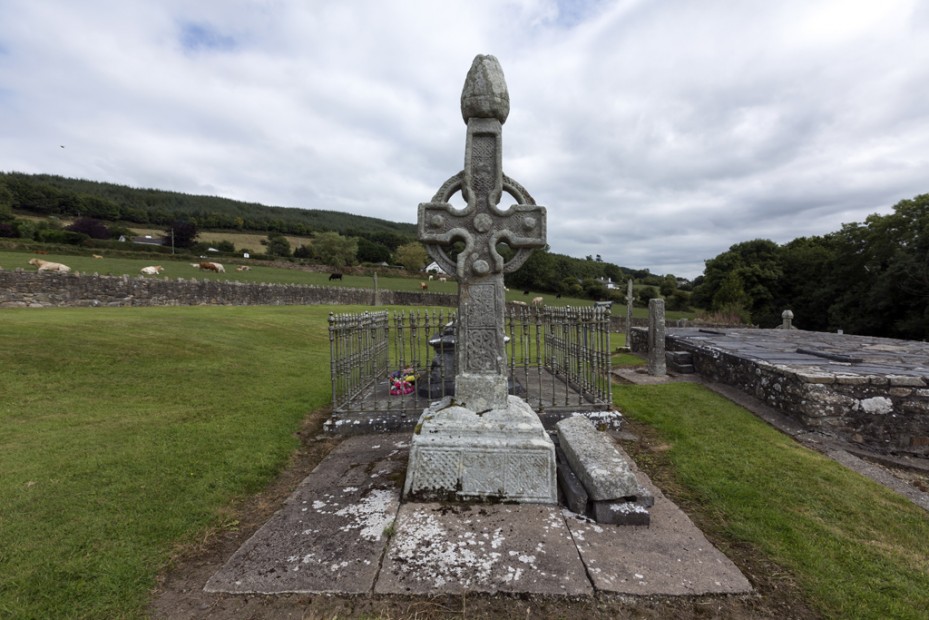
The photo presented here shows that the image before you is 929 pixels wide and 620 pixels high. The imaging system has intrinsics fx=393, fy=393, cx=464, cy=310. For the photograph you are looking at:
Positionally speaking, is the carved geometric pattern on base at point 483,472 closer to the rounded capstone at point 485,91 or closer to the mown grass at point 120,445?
the mown grass at point 120,445

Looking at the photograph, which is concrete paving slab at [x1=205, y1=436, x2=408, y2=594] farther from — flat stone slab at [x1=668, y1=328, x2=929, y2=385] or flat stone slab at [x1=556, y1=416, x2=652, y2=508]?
flat stone slab at [x1=668, y1=328, x2=929, y2=385]

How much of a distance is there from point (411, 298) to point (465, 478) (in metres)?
30.5

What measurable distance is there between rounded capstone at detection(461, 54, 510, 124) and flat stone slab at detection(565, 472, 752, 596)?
12.5 feet

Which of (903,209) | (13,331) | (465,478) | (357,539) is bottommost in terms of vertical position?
(357,539)

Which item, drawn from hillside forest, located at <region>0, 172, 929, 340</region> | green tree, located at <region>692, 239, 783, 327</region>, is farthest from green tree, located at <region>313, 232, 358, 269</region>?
green tree, located at <region>692, 239, 783, 327</region>

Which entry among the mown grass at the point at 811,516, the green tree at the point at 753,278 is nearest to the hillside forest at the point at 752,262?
the green tree at the point at 753,278

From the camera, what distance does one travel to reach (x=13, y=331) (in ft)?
27.0

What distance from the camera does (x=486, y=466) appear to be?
11.6 feet

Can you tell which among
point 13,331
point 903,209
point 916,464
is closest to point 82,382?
point 13,331

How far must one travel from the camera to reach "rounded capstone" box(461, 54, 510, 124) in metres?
3.88

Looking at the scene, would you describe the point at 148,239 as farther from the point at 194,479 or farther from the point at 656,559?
Answer: the point at 656,559

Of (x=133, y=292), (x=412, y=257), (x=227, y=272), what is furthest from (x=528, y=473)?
(x=412, y=257)

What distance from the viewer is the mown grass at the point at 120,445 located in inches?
103

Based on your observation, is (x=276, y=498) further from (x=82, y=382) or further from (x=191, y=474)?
(x=82, y=382)
